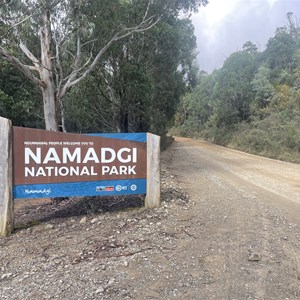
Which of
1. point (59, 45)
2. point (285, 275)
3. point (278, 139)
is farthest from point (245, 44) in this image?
point (285, 275)

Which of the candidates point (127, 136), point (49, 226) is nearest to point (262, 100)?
point (127, 136)

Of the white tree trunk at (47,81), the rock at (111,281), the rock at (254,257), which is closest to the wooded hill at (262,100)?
the white tree trunk at (47,81)

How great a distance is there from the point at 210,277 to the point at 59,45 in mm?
9783

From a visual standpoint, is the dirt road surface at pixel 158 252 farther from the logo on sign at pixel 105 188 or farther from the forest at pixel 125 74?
the forest at pixel 125 74

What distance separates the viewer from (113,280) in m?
3.81

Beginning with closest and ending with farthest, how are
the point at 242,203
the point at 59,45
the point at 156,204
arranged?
the point at 156,204 < the point at 242,203 < the point at 59,45

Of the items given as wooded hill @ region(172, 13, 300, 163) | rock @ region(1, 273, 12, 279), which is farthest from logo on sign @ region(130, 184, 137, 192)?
wooded hill @ region(172, 13, 300, 163)

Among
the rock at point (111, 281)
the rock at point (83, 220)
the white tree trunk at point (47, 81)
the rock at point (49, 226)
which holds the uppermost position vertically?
the white tree trunk at point (47, 81)

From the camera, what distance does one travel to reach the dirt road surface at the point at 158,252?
11.9 feet

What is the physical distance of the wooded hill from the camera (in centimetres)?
2386

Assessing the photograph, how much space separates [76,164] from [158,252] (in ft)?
7.22

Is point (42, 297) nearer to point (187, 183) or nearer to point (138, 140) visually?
point (138, 140)

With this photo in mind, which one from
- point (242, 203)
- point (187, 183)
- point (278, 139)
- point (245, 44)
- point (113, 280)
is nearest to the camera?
point (113, 280)

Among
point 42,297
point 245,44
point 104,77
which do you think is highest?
point 245,44
